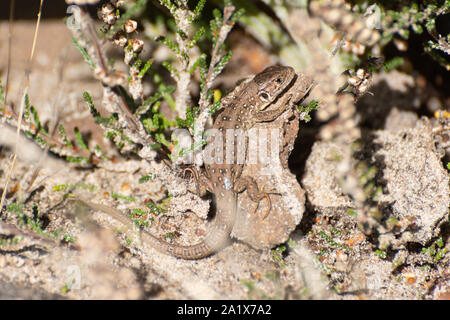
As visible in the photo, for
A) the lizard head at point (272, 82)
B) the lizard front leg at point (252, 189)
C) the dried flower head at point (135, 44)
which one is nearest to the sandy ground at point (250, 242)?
the lizard front leg at point (252, 189)

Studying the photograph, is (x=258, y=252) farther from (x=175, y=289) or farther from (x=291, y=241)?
(x=175, y=289)

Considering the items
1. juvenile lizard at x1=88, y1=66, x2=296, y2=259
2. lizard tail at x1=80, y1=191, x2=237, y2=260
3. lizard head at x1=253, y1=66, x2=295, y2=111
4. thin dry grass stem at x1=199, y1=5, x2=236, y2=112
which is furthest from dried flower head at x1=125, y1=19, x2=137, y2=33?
lizard tail at x1=80, y1=191, x2=237, y2=260

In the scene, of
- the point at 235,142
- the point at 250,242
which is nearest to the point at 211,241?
the point at 250,242

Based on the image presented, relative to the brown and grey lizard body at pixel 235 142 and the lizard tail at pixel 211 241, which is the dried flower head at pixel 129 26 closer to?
the brown and grey lizard body at pixel 235 142

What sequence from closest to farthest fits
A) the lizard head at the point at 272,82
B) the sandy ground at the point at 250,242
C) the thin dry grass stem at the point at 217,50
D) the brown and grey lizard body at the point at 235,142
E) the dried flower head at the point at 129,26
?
the thin dry grass stem at the point at 217,50 < the sandy ground at the point at 250,242 < the dried flower head at the point at 129,26 < the brown and grey lizard body at the point at 235,142 < the lizard head at the point at 272,82

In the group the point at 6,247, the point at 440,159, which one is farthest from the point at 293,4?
the point at 6,247

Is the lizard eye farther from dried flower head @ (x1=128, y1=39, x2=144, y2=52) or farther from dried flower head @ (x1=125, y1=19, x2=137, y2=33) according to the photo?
dried flower head @ (x1=125, y1=19, x2=137, y2=33)

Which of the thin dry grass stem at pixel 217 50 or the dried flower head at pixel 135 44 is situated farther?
the dried flower head at pixel 135 44

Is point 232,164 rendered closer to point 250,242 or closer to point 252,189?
point 252,189
